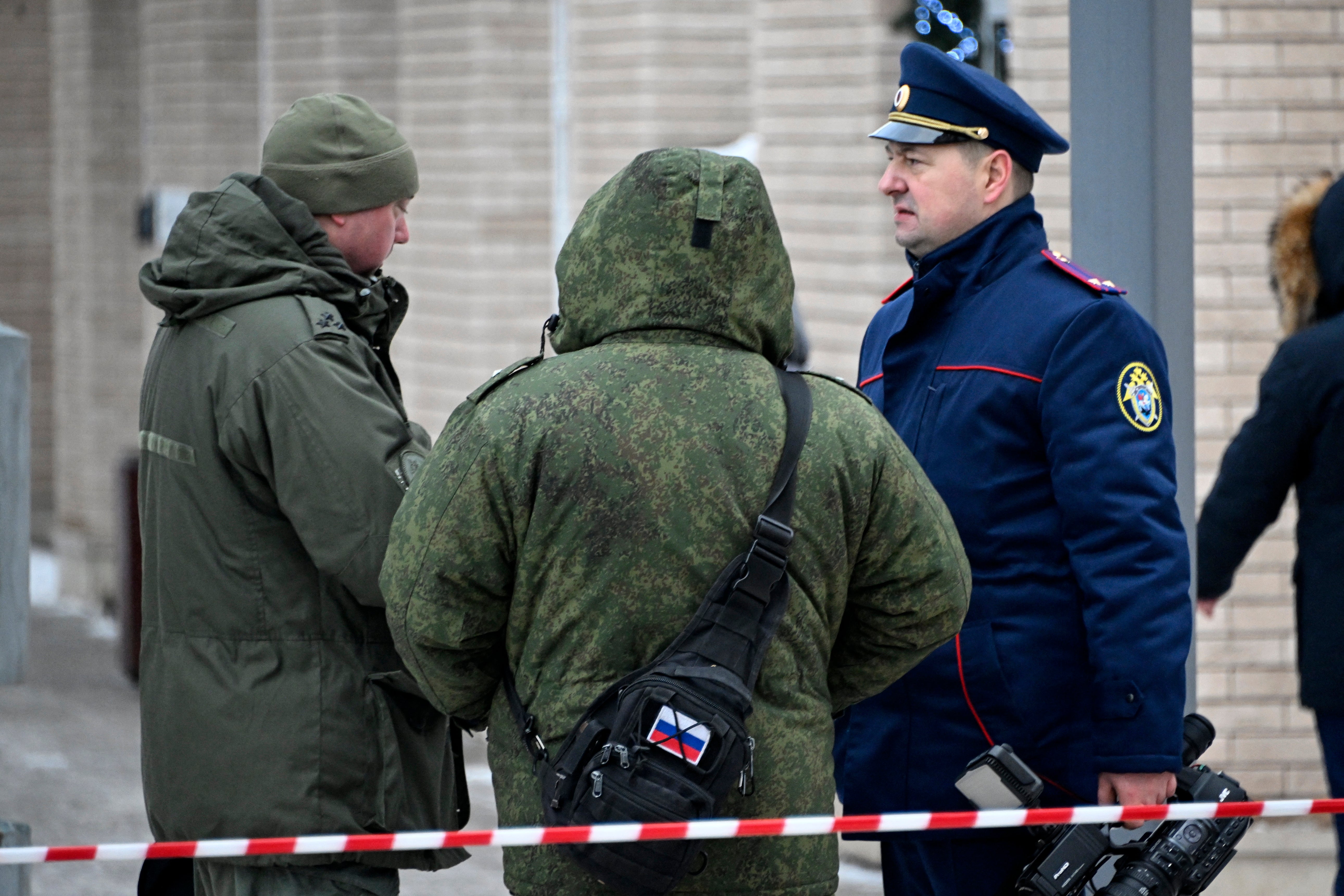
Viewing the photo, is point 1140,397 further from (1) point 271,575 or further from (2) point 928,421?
(1) point 271,575

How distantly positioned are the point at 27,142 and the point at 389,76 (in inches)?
244

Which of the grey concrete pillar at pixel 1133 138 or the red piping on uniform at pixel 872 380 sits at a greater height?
the grey concrete pillar at pixel 1133 138

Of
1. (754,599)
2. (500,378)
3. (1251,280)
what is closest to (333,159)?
(500,378)

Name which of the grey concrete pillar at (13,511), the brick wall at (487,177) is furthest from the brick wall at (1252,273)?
the brick wall at (487,177)

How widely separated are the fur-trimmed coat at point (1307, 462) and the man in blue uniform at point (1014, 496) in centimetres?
106

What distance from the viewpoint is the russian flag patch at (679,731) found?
7.97 ft

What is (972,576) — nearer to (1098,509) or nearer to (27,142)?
(1098,509)

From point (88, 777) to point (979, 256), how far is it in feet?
17.5

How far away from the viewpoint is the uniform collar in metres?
3.20

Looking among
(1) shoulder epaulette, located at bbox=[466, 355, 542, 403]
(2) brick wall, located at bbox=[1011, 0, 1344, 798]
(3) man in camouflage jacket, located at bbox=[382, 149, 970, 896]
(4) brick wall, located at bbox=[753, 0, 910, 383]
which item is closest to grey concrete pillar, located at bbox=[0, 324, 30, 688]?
(3) man in camouflage jacket, located at bbox=[382, 149, 970, 896]

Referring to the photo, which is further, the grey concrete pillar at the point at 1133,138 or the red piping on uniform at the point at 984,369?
the grey concrete pillar at the point at 1133,138

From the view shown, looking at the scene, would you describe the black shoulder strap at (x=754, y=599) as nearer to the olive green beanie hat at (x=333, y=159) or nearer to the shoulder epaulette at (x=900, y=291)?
the shoulder epaulette at (x=900, y=291)

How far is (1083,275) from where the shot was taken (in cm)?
313

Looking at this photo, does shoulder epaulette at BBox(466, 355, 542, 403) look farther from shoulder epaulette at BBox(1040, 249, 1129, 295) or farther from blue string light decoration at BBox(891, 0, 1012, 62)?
blue string light decoration at BBox(891, 0, 1012, 62)
